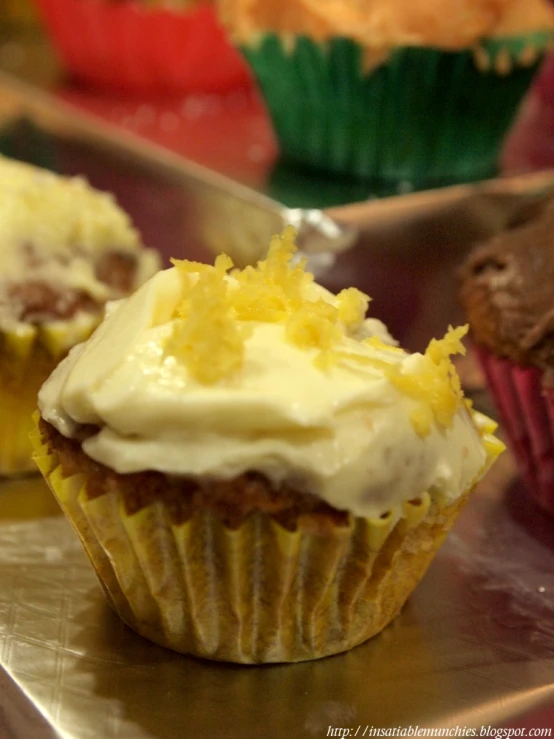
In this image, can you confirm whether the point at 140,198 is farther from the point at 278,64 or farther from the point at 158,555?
the point at 158,555

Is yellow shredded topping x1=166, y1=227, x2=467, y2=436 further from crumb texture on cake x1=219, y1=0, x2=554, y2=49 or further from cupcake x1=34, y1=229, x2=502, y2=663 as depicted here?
crumb texture on cake x1=219, y1=0, x2=554, y2=49

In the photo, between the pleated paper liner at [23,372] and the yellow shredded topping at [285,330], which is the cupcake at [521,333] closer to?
the yellow shredded topping at [285,330]

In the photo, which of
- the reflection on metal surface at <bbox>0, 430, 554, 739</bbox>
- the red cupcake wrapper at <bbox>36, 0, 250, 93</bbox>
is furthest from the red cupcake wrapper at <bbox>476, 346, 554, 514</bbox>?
the red cupcake wrapper at <bbox>36, 0, 250, 93</bbox>

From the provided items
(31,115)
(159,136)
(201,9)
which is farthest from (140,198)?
(201,9)

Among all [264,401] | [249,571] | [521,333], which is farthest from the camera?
[521,333]

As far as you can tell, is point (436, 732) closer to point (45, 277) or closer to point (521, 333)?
point (521, 333)

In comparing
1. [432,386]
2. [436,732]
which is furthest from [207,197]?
[436,732]

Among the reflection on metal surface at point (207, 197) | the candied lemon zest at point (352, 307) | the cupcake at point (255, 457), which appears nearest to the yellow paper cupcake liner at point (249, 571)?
the cupcake at point (255, 457)

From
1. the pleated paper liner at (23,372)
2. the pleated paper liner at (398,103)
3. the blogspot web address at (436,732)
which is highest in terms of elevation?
the pleated paper liner at (398,103)
